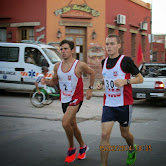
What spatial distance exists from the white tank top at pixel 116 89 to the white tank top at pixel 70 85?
591 millimetres

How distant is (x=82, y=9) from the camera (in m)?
21.7

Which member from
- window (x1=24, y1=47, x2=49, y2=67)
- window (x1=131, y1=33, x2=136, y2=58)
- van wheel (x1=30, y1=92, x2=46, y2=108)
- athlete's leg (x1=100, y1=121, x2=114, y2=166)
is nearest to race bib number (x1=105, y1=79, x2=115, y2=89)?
athlete's leg (x1=100, y1=121, x2=114, y2=166)

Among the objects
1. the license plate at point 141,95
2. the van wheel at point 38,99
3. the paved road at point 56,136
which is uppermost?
the license plate at point 141,95

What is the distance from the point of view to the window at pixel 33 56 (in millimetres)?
13281

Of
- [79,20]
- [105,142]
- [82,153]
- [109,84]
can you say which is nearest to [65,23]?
[79,20]

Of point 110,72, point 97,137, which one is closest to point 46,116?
point 97,137

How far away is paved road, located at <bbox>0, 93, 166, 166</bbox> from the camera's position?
5051mm

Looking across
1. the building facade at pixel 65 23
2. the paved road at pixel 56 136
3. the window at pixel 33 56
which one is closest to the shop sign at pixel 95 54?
the building facade at pixel 65 23

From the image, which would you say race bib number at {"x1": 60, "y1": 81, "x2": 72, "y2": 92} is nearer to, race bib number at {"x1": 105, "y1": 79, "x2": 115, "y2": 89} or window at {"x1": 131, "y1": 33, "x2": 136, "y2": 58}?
race bib number at {"x1": 105, "y1": 79, "x2": 115, "y2": 89}

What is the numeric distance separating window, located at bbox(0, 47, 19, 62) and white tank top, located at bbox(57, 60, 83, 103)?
8.88 metres

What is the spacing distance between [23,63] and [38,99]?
2754mm

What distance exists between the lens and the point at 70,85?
502cm

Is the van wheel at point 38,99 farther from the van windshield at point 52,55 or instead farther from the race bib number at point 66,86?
the race bib number at point 66,86

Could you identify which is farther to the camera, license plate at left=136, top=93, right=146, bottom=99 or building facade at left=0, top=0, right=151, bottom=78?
building facade at left=0, top=0, right=151, bottom=78
